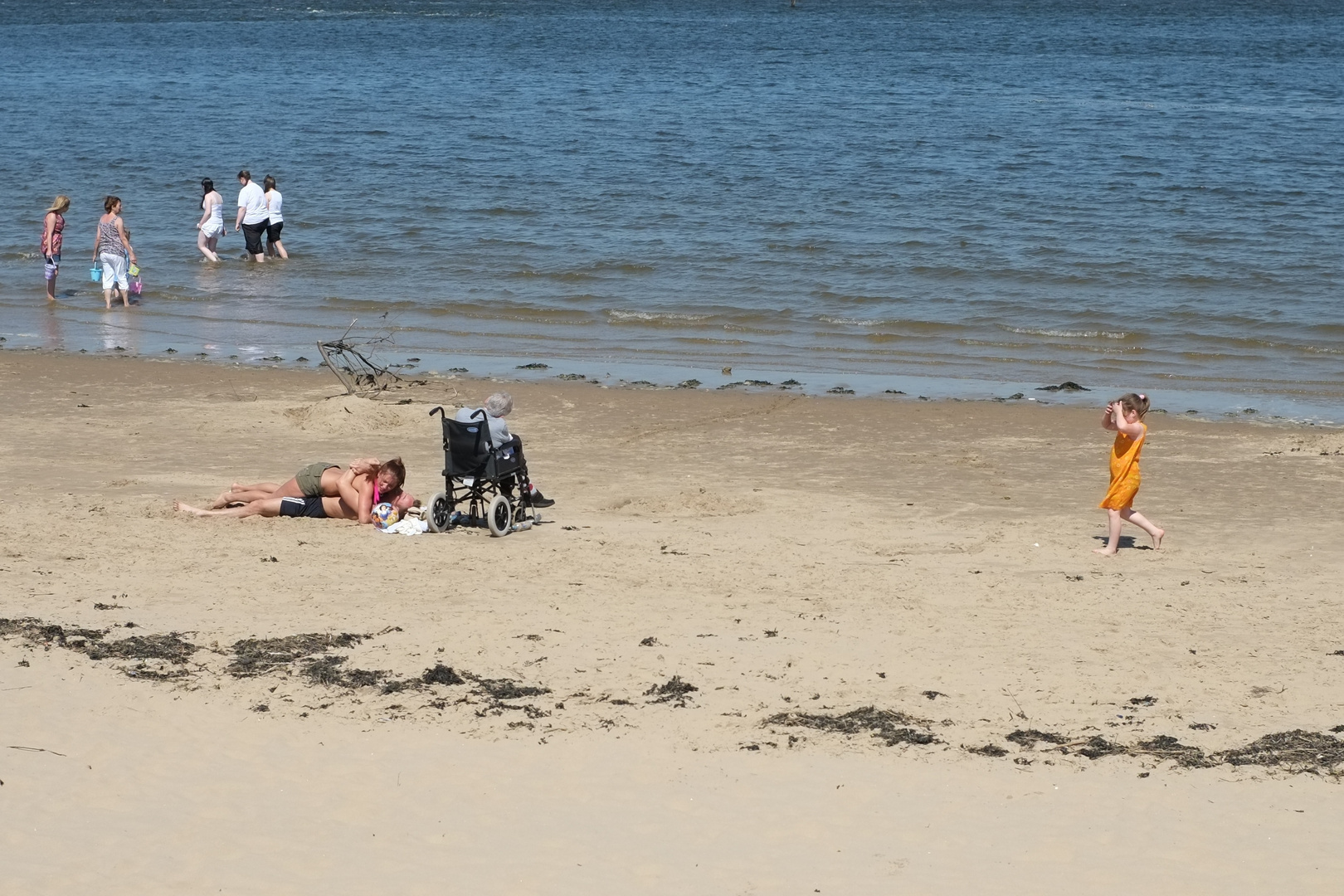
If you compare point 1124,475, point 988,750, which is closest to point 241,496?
point 988,750

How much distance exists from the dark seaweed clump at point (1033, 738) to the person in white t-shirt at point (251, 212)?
16.9 m

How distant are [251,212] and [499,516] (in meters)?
13.4

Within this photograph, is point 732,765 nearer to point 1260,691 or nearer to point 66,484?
point 1260,691

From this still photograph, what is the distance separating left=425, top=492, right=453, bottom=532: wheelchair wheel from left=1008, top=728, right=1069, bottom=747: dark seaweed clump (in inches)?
158

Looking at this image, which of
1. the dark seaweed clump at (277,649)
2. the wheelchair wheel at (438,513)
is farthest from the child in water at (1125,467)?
the dark seaweed clump at (277,649)

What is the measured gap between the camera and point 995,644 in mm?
7207

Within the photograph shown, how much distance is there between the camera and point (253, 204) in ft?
68.7

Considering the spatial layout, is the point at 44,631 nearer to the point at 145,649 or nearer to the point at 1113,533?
the point at 145,649

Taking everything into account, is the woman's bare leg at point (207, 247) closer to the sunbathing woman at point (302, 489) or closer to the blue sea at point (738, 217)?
the blue sea at point (738, 217)

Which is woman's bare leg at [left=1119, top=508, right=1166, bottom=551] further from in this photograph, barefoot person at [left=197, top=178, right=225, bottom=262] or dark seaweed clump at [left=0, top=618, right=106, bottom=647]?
barefoot person at [left=197, top=178, right=225, bottom=262]

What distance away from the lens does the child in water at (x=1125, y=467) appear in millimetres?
8820

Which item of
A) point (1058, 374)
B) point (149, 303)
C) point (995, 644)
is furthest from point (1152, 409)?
point (149, 303)

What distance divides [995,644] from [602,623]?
6.16 feet

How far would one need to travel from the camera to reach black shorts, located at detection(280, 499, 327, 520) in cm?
927
